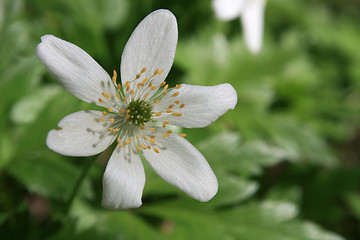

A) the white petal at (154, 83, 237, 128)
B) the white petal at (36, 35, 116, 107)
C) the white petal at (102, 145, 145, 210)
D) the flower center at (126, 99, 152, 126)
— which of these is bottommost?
the white petal at (102, 145, 145, 210)

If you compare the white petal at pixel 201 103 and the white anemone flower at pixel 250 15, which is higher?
the white anemone flower at pixel 250 15

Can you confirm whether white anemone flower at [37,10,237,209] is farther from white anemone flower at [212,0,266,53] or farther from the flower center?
white anemone flower at [212,0,266,53]

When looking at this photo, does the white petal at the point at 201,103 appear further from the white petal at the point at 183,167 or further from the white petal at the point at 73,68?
the white petal at the point at 73,68

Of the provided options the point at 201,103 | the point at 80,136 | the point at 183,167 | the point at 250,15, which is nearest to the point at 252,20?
the point at 250,15

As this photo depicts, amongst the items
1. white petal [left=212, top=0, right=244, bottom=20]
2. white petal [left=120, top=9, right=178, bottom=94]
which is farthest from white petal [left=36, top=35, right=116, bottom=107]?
white petal [left=212, top=0, right=244, bottom=20]

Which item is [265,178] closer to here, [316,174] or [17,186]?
[316,174]

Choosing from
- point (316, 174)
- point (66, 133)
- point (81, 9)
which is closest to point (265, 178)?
point (316, 174)

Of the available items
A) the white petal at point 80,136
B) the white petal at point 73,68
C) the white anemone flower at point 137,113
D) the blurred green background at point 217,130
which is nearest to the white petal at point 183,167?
Result: the white anemone flower at point 137,113
